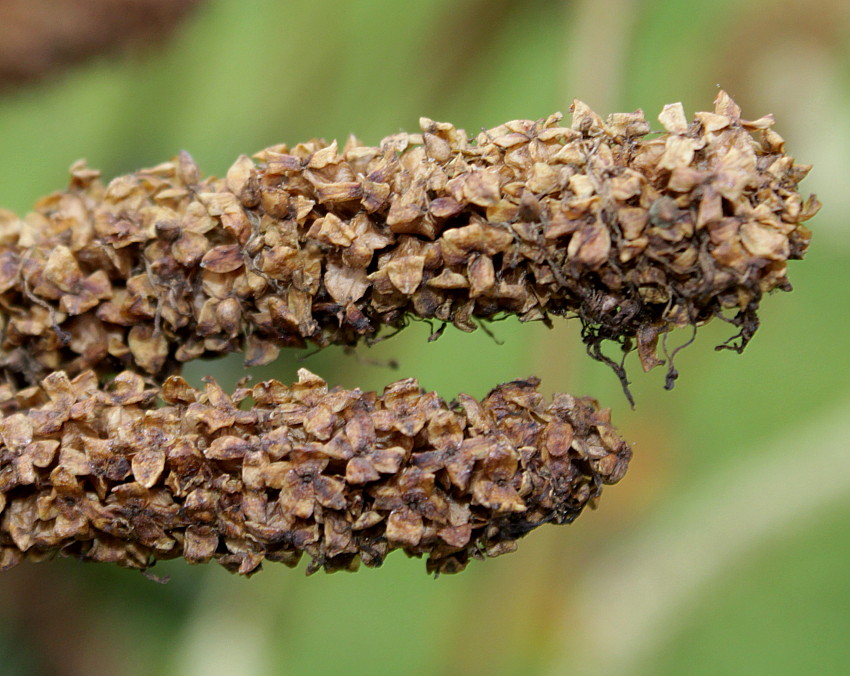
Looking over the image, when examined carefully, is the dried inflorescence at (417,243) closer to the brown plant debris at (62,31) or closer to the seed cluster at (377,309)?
the seed cluster at (377,309)

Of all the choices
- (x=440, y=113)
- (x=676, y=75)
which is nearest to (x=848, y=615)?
(x=676, y=75)

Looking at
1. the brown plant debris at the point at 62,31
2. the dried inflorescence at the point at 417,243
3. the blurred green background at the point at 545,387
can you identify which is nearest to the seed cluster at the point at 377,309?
the dried inflorescence at the point at 417,243

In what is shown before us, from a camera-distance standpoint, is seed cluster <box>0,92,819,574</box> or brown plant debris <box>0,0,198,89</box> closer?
seed cluster <box>0,92,819,574</box>

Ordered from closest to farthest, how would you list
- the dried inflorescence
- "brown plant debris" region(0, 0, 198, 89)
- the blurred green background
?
the dried inflorescence
"brown plant debris" region(0, 0, 198, 89)
the blurred green background

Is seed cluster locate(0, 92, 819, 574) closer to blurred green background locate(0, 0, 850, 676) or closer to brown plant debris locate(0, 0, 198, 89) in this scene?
brown plant debris locate(0, 0, 198, 89)

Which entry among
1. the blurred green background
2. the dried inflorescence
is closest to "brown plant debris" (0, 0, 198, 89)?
the blurred green background
